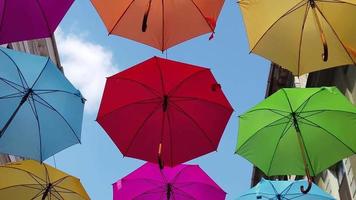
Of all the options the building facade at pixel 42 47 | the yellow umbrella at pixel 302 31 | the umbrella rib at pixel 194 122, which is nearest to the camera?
the yellow umbrella at pixel 302 31

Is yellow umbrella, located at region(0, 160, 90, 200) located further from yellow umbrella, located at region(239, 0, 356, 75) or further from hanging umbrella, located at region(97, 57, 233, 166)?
yellow umbrella, located at region(239, 0, 356, 75)

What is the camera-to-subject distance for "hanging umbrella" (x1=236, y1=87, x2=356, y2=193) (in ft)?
28.7

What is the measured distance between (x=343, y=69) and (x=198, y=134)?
20.7ft

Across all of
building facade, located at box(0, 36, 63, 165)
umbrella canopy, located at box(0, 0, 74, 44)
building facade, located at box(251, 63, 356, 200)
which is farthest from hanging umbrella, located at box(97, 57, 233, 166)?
building facade, located at box(0, 36, 63, 165)

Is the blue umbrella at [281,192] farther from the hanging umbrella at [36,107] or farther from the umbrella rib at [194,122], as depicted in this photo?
the hanging umbrella at [36,107]

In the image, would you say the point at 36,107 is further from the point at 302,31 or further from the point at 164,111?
the point at 302,31

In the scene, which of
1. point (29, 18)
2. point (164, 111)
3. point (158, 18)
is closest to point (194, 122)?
point (164, 111)

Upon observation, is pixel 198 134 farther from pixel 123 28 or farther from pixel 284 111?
pixel 123 28

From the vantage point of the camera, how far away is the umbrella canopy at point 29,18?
727 centimetres

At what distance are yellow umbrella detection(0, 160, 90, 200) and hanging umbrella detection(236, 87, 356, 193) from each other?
11.8 ft

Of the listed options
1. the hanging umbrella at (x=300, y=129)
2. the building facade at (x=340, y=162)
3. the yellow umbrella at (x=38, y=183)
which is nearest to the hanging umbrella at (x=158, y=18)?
the hanging umbrella at (x=300, y=129)

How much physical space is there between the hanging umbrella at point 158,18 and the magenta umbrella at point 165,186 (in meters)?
3.20

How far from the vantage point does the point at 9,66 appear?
845cm

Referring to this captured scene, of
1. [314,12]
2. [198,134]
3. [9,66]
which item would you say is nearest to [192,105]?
[198,134]
